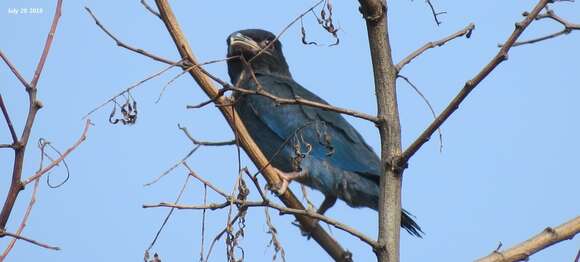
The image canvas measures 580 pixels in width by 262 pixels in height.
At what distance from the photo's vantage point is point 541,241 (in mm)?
3375

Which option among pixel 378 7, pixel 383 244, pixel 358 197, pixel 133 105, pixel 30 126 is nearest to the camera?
pixel 30 126

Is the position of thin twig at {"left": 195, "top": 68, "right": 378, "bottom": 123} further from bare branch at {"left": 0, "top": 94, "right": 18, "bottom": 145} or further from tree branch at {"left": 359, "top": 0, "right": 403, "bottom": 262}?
bare branch at {"left": 0, "top": 94, "right": 18, "bottom": 145}

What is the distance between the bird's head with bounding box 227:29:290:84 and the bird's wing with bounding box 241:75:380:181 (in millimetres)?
279

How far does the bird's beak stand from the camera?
748 centimetres

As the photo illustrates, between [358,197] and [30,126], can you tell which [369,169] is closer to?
[358,197]

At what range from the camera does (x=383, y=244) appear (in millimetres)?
3221

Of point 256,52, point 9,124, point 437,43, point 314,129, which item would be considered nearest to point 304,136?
point 314,129

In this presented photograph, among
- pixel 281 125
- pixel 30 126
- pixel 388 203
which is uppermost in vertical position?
pixel 281 125

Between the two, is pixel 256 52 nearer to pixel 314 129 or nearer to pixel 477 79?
pixel 314 129

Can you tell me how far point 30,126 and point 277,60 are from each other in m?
5.75

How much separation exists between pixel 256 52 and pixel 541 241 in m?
4.33

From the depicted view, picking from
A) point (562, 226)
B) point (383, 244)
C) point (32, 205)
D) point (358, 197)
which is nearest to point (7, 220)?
point (32, 205)

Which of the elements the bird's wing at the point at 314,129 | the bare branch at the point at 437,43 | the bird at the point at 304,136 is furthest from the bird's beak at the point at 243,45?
the bare branch at the point at 437,43

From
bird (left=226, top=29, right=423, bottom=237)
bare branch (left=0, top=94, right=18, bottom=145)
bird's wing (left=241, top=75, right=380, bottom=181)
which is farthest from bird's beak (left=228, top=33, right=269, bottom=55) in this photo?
bare branch (left=0, top=94, right=18, bottom=145)
